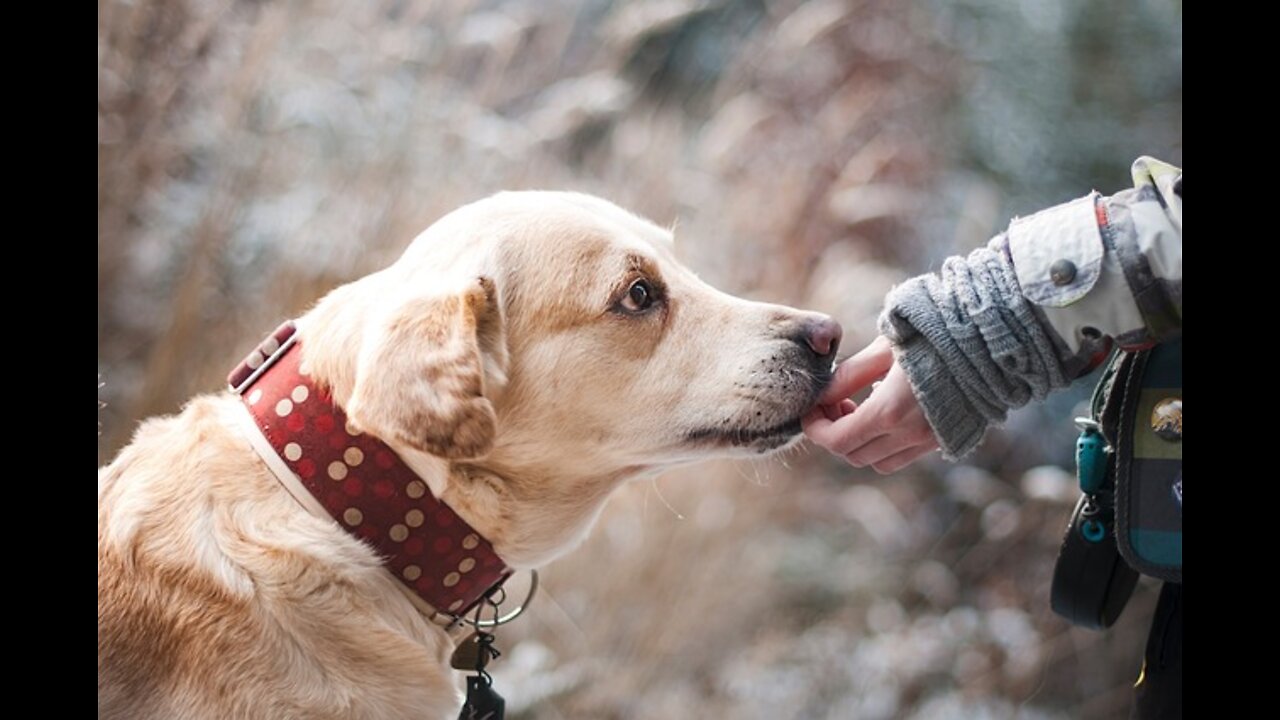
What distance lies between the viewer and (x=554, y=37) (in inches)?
120

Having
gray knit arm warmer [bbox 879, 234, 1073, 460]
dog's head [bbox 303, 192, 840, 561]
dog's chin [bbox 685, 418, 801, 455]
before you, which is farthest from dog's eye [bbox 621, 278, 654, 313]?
gray knit arm warmer [bbox 879, 234, 1073, 460]

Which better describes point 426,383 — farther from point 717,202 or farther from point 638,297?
point 717,202

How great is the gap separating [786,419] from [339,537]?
2.14 feet

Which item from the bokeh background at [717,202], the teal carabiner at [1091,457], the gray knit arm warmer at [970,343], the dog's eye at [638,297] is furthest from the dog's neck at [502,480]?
the bokeh background at [717,202]

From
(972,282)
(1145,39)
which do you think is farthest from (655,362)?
(1145,39)

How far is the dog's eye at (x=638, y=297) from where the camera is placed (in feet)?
5.39

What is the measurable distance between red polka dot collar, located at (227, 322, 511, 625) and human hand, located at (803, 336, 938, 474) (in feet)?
1.74

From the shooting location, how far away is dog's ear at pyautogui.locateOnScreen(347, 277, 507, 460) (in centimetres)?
136

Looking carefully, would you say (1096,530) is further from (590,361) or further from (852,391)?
(590,361)

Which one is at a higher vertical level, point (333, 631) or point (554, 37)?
point (554, 37)

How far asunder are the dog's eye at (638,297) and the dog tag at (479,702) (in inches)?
23.4

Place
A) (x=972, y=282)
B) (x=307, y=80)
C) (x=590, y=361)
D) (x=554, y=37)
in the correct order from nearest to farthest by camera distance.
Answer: (x=972, y=282) < (x=590, y=361) < (x=307, y=80) < (x=554, y=37)

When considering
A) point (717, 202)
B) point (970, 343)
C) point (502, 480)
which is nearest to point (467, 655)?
point (502, 480)

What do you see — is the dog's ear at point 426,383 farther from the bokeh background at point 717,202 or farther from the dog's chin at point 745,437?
the bokeh background at point 717,202
